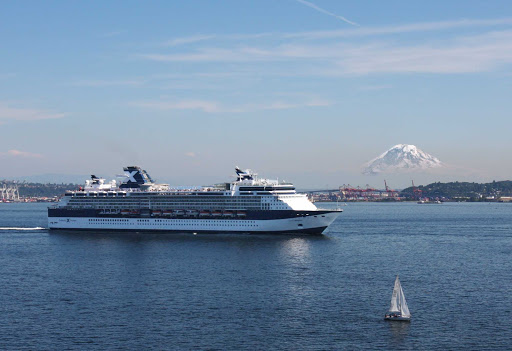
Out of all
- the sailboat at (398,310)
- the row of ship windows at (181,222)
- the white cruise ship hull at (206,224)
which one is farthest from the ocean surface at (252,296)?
the row of ship windows at (181,222)

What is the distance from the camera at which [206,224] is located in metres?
80.1

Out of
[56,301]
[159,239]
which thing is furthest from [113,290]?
[159,239]

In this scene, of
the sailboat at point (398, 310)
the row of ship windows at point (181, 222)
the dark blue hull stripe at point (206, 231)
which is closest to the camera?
the sailboat at point (398, 310)

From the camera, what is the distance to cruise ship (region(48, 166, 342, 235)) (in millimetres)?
75750

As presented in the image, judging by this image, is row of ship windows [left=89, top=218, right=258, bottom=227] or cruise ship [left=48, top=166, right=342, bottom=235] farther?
row of ship windows [left=89, top=218, right=258, bottom=227]

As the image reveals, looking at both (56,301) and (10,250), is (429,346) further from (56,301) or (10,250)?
(10,250)

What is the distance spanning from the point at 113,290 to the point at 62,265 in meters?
13.7

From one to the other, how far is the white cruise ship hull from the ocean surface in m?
6.11

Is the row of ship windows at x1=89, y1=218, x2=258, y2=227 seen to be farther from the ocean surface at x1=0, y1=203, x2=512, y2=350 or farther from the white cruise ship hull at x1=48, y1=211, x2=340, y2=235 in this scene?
the ocean surface at x1=0, y1=203, x2=512, y2=350

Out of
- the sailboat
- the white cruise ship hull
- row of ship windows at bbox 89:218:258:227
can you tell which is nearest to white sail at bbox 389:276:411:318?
the sailboat

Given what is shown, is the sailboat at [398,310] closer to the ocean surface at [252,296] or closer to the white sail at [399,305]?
the white sail at [399,305]

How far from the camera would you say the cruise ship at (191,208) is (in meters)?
75.8

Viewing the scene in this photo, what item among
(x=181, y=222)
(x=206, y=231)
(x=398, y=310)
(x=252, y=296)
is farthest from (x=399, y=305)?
(x=181, y=222)

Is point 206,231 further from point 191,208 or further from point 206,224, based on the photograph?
point 191,208
